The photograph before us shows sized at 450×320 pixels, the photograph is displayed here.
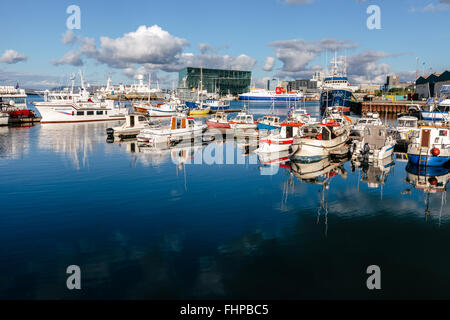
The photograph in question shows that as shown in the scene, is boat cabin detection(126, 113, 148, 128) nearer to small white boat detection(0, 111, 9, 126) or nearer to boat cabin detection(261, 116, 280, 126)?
boat cabin detection(261, 116, 280, 126)

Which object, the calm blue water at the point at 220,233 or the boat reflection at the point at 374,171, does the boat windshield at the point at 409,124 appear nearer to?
the boat reflection at the point at 374,171

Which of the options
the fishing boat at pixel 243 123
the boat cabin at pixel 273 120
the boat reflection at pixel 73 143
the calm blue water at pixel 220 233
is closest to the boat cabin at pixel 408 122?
the calm blue water at pixel 220 233

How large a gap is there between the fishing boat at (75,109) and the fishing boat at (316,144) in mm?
55455

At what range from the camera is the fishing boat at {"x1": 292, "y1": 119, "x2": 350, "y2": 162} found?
3219 cm

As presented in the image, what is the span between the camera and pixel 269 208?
19938 mm

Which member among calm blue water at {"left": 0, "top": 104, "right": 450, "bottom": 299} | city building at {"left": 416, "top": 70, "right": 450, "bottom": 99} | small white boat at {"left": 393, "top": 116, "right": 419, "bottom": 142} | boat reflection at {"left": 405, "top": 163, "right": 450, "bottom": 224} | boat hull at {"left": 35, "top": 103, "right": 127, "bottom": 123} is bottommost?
calm blue water at {"left": 0, "top": 104, "right": 450, "bottom": 299}

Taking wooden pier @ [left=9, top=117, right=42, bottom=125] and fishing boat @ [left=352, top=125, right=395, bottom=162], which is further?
wooden pier @ [left=9, top=117, right=42, bottom=125]

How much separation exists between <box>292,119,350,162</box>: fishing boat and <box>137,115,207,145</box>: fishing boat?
1622 cm

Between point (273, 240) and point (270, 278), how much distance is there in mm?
3384

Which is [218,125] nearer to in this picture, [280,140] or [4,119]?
[280,140]

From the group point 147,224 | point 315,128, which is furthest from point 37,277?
point 315,128

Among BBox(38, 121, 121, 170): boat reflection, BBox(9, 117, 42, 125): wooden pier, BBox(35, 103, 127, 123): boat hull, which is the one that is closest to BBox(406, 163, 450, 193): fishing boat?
BBox(38, 121, 121, 170): boat reflection

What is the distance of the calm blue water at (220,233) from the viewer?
11.8 m
